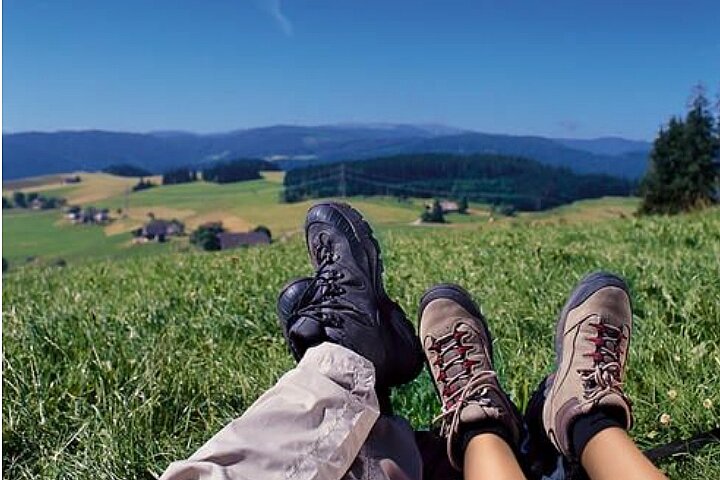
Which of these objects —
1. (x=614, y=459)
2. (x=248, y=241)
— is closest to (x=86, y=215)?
(x=248, y=241)

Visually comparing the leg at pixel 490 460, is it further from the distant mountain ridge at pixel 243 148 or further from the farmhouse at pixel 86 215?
the distant mountain ridge at pixel 243 148

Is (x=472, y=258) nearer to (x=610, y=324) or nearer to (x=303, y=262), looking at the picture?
(x=303, y=262)

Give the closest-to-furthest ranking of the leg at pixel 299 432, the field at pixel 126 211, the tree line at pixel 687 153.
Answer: the leg at pixel 299 432 < the tree line at pixel 687 153 < the field at pixel 126 211

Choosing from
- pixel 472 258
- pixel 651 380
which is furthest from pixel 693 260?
pixel 651 380

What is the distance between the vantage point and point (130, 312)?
4.19 meters

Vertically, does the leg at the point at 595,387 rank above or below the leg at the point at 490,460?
above

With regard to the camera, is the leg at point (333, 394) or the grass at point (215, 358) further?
the grass at point (215, 358)

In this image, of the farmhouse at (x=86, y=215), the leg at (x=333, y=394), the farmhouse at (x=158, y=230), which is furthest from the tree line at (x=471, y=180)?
the leg at (x=333, y=394)

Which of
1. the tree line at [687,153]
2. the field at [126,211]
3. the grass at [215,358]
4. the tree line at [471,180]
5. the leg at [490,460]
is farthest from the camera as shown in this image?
the field at [126,211]

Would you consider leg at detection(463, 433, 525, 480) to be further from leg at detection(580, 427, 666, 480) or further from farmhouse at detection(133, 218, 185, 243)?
farmhouse at detection(133, 218, 185, 243)

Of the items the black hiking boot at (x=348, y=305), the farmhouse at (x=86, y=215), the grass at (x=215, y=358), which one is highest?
the black hiking boot at (x=348, y=305)

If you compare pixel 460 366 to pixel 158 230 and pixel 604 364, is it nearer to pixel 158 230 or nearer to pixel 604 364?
pixel 604 364

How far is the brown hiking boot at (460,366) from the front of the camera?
2303 millimetres

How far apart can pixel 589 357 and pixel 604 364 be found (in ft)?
0.15
